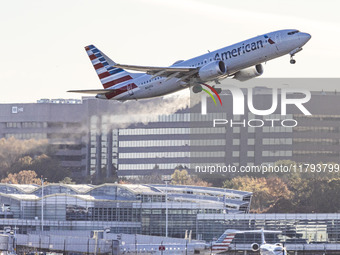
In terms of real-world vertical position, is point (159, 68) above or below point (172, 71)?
above

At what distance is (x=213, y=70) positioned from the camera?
6777 inches

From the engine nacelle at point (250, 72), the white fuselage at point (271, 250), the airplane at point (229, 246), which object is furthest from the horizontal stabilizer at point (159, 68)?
the airplane at point (229, 246)

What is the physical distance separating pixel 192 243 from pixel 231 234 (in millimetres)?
7835

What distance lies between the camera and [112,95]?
619 feet

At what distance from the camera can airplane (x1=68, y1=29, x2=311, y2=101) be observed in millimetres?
168750

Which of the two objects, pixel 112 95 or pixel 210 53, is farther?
pixel 112 95

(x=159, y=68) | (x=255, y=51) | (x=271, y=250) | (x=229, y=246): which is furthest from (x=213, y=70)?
(x=229, y=246)

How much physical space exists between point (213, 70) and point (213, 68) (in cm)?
27

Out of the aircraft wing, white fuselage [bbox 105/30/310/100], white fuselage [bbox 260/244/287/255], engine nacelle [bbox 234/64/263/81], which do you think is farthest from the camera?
white fuselage [bbox 260/244/287/255]

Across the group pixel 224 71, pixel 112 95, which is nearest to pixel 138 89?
pixel 112 95

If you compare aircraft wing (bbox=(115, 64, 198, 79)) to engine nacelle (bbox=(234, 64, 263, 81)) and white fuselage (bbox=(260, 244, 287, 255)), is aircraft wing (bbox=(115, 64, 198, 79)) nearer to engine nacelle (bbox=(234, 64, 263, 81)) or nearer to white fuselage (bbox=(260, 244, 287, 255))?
engine nacelle (bbox=(234, 64, 263, 81))

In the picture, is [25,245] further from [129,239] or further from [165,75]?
[165,75]

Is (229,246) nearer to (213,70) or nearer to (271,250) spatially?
(271,250)

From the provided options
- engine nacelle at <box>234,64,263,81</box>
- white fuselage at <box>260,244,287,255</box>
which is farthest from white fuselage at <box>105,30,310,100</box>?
white fuselage at <box>260,244,287,255</box>
